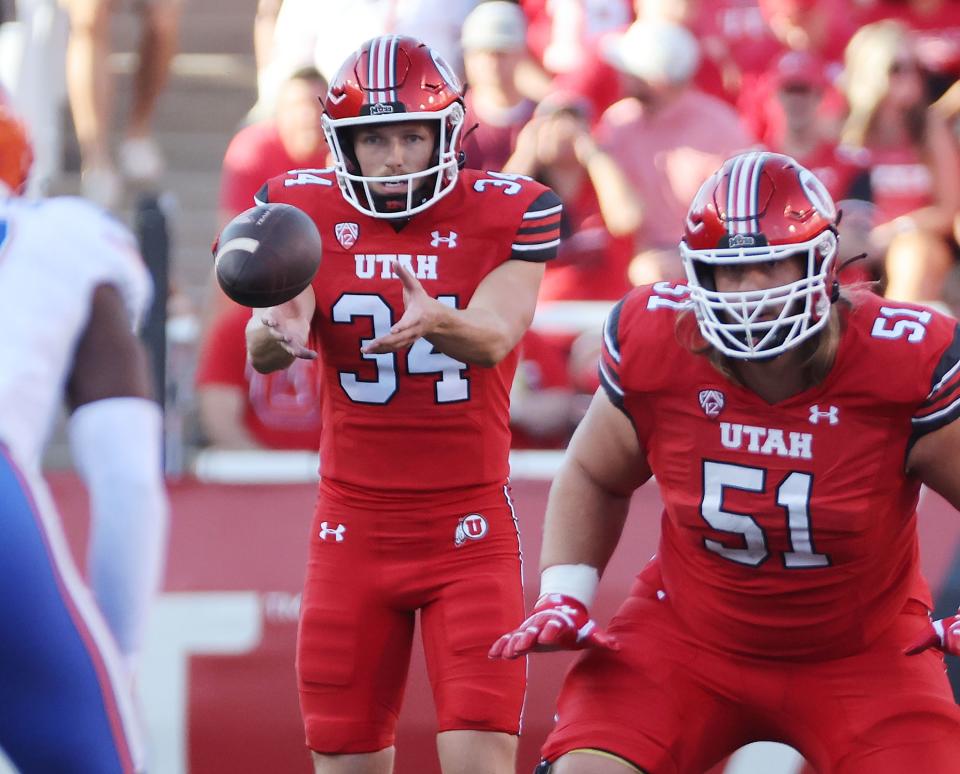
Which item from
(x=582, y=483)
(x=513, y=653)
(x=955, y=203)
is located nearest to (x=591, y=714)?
(x=513, y=653)

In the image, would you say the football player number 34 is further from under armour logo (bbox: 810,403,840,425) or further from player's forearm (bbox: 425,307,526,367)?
under armour logo (bbox: 810,403,840,425)

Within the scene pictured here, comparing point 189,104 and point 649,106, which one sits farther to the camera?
point 189,104

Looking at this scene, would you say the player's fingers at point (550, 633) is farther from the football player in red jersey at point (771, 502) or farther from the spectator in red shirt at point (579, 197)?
the spectator in red shirt at point (579, 197)

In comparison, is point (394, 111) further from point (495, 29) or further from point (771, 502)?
point (495, 29)

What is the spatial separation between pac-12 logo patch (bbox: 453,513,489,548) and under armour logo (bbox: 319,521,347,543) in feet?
0.90

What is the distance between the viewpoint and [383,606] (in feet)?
13.6

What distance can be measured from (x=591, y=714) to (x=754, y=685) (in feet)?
1.10

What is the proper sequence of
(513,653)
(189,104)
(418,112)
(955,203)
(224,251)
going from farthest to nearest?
(189,104), (955,203), (418,112), (224,251), (513,653)

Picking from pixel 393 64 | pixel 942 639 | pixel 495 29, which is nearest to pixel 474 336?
pixel 393 64

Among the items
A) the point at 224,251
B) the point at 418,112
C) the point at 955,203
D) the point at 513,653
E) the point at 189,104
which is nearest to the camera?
the point at 513,653

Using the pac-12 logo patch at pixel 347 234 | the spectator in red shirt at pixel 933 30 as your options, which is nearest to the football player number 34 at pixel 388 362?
the pac-12 logo patch at pixel 347 234

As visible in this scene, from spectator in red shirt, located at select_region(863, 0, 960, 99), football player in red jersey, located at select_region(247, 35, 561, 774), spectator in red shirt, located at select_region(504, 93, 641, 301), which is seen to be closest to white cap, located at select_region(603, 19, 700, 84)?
spectator in red shirt, located at select_region(504, 93, 641, 301)

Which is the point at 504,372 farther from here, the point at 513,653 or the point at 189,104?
the point at 189,104

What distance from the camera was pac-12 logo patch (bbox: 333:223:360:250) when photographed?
13.7 ft
